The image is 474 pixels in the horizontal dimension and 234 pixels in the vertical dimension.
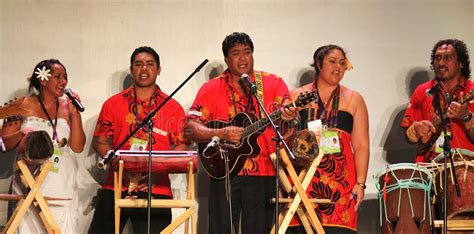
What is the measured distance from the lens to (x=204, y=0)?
20.9 ft

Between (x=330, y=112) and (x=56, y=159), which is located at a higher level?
(x=330, y=112)

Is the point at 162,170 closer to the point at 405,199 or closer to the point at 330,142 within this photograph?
the point at 330,142

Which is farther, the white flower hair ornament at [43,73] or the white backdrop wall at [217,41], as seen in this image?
the white backdrop wall at [217,41]

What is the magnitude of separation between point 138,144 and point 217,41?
4.76ft

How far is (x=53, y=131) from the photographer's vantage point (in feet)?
17.7

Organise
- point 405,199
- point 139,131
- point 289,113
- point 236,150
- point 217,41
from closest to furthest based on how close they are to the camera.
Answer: point 289,113
point 405,199
point 236,150
point 139,131
point 217,41

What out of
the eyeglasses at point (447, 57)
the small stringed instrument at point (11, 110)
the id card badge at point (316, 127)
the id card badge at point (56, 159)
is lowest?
the id card badge at point (56, 159)

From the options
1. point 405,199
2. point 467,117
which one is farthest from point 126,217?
point 467,117

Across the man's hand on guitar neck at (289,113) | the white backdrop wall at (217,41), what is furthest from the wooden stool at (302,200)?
the white backdrop wall at (217,41)

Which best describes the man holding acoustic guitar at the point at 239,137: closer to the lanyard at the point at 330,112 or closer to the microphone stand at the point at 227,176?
the microphone stand at the point at 227,176

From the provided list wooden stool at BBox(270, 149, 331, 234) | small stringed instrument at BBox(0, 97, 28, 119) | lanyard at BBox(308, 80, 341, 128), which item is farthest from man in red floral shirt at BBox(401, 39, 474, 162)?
small stringed instrument at BBox(0, 97, 28, 119)

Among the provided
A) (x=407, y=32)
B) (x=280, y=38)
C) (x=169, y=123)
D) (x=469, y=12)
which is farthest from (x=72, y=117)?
(x=469, y=12)

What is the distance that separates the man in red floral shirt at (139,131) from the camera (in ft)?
17.3

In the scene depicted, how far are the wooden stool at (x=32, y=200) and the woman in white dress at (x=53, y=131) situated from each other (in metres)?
0.22
